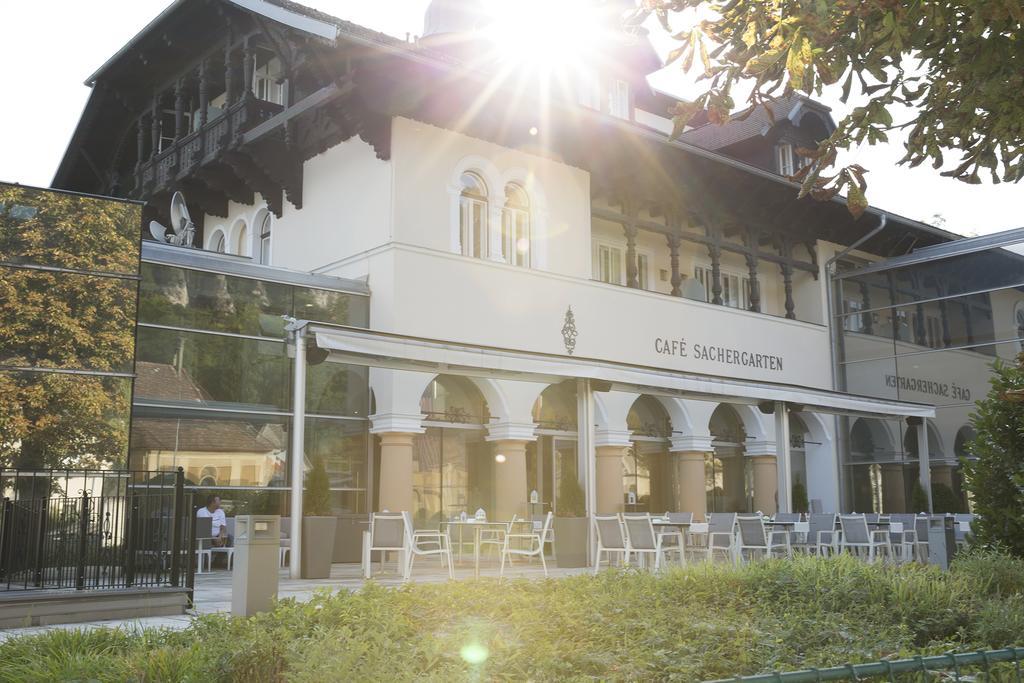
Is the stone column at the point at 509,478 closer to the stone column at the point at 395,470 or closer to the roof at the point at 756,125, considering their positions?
the stone column at the point at 395,470

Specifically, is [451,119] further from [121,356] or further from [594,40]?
[121,356]

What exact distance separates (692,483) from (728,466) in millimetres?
2134

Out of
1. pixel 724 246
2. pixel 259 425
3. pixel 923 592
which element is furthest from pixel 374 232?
pixel 923 592

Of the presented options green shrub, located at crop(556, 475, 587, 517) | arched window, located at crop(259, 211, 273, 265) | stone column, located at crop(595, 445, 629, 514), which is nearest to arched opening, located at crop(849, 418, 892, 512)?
stone column, located at crop(595, 445, 629, 514)

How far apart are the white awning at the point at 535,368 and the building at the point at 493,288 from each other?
1.8 inches

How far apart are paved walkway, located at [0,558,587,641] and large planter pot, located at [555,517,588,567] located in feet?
0.87

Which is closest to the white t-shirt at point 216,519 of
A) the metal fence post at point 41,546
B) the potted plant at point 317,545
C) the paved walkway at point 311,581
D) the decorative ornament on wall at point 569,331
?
the paved walkway at point 311,581

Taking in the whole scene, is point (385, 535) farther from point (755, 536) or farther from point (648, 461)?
point (648, 461)

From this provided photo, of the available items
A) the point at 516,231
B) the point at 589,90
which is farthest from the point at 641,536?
the point at 589,90

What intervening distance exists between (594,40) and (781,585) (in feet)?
53.9

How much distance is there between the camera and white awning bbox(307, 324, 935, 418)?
492 inches

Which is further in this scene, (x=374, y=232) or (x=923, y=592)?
(x=374, y=232)

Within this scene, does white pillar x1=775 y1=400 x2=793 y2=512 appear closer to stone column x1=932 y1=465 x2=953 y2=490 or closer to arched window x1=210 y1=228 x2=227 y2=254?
stone column x1=932 y1=465 x2=953 y2=490

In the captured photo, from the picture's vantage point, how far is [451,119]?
17812mm
